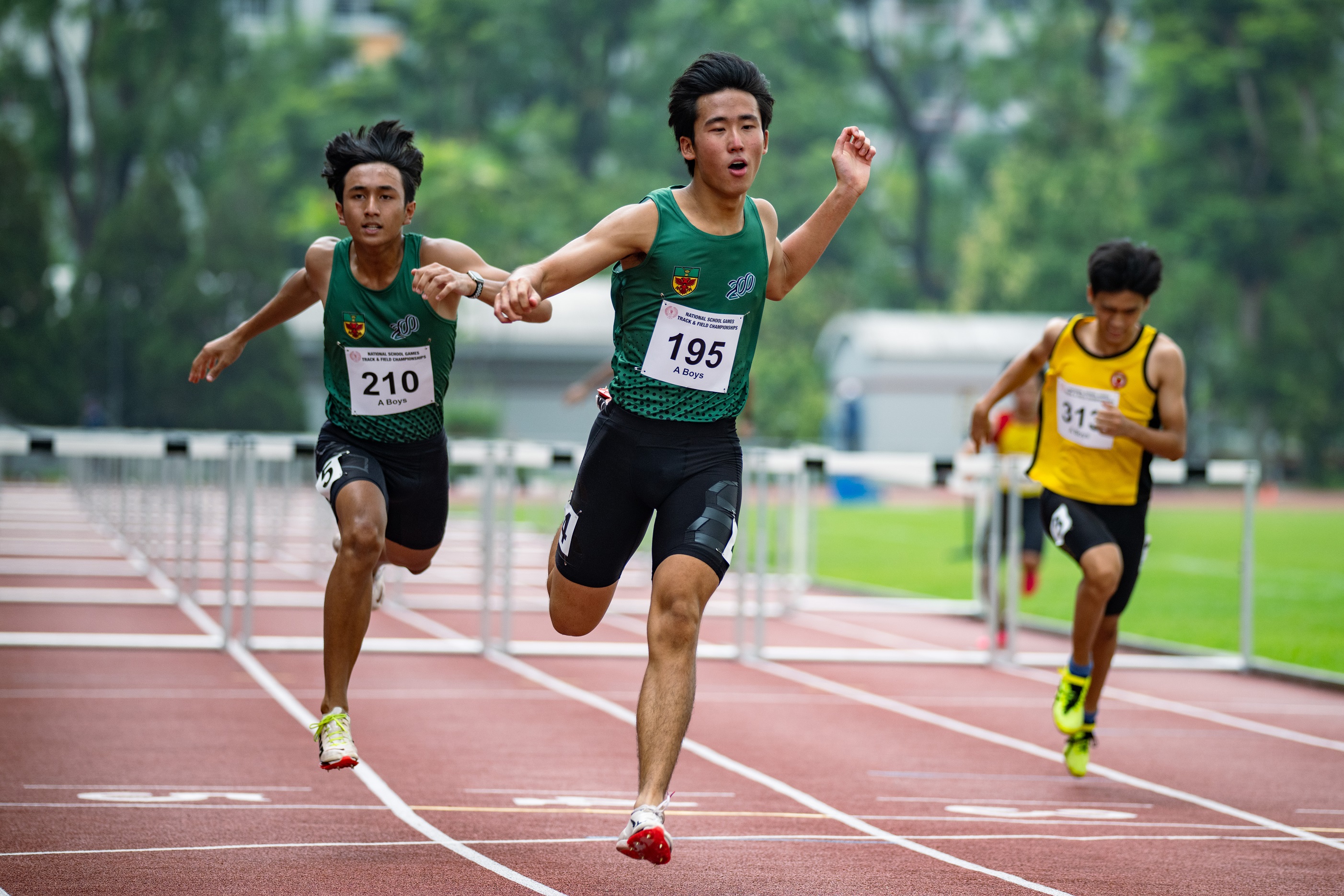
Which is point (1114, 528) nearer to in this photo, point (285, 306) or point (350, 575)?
point (350, 575)

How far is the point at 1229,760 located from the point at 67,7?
4412 cm

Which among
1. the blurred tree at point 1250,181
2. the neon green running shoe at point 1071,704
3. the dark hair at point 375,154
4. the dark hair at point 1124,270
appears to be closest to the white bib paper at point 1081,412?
the dark hair at point 1124,270

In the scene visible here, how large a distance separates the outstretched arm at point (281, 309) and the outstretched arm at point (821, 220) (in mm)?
1605

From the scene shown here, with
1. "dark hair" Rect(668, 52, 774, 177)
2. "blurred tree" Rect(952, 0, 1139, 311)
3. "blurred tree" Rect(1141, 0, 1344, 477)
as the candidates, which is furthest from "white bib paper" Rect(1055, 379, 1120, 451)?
"blurred tree" Rect(952, 0, 1139, 311)

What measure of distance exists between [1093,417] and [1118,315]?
0.41 metres

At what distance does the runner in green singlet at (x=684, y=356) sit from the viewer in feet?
15.3

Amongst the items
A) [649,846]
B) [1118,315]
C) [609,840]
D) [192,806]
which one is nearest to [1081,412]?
[1118,315]

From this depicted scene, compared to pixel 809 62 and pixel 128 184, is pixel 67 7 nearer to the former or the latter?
pixel 128 184

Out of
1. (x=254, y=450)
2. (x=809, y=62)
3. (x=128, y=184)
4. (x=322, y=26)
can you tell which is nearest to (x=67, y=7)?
(x=128, y=184)

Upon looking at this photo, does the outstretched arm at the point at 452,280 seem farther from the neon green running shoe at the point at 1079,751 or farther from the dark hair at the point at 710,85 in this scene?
the neon green running shoe at the point at 1079,751

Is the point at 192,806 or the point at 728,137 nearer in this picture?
the point at 728,137

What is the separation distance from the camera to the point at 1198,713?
920cm

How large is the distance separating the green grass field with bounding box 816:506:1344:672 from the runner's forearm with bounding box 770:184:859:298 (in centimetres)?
750

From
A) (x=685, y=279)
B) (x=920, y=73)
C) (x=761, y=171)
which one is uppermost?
(x=920, y=73)
